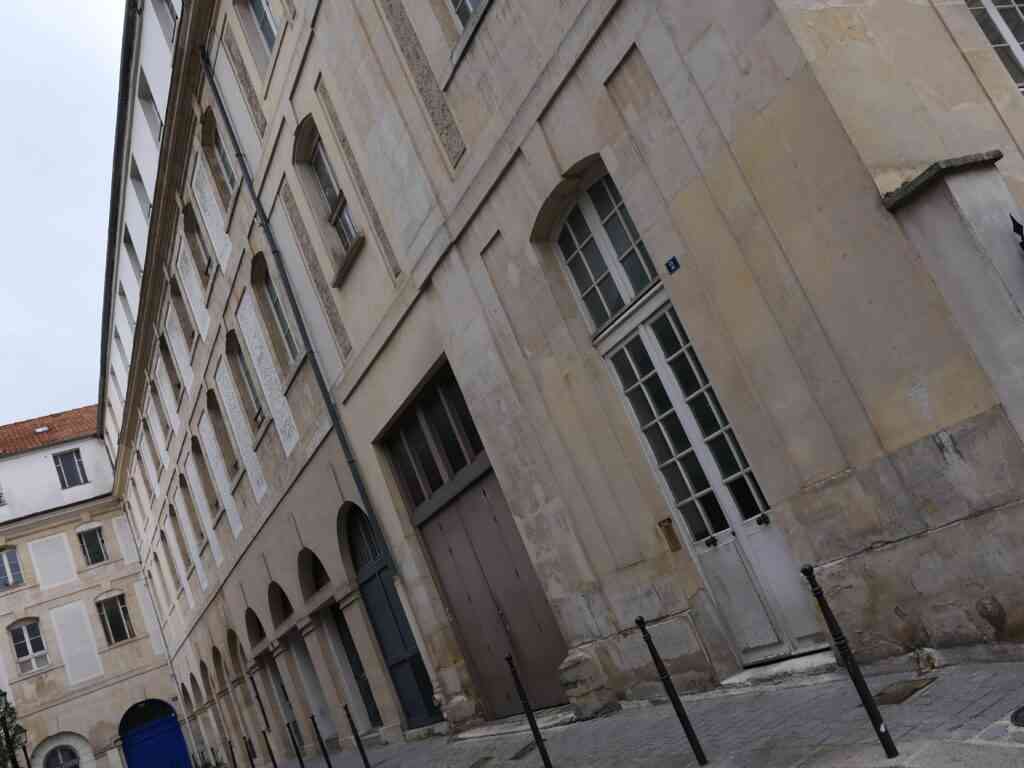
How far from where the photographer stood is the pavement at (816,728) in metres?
4.24

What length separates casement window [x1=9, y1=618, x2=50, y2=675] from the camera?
34.3 metres

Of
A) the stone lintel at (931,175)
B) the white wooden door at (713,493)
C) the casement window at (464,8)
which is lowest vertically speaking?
the white wooden door at (713,493)

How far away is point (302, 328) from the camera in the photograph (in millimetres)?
14180

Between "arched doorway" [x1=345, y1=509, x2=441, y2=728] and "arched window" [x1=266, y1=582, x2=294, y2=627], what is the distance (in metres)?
5.05

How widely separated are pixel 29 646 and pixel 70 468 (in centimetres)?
705

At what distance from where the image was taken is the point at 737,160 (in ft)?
20.4

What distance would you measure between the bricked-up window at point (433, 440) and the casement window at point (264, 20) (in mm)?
5779

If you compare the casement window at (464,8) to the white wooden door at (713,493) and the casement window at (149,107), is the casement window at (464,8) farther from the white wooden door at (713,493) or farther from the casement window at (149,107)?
the casement window at (149,107)

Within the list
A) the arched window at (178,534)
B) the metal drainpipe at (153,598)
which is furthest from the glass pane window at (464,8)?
the metal drainpipe at (153,598)

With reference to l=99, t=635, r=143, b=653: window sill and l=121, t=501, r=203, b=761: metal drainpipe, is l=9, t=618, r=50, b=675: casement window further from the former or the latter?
l=121, t=501, r=203, b=761: metal drainpipe

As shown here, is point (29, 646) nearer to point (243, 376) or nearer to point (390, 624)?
point (243, 376)

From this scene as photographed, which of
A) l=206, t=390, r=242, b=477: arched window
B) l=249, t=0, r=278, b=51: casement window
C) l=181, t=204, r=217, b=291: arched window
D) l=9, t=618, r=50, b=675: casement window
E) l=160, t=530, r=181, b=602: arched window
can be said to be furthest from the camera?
l=9, t=618, r=50, b=675: casement window

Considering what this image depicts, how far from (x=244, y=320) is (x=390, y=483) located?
5841mm

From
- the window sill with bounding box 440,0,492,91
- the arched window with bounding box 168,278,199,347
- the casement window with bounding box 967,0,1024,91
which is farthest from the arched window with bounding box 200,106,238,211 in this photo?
the casement window with bounding box 967,0,1024,91
